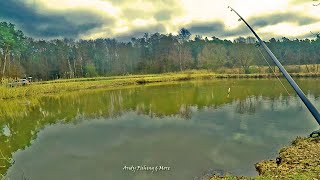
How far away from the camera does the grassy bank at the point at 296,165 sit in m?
7.92

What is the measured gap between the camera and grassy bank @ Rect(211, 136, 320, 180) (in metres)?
7.92

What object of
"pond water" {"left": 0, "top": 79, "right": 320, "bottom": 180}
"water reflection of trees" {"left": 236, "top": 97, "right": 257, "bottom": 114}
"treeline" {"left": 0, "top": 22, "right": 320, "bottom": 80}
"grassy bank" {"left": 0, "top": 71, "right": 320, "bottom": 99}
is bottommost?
"pond water" {"left": 0, "top": 79, "right": 320, "bottom": 180}

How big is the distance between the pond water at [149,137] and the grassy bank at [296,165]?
83 cm

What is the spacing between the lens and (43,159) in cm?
1327

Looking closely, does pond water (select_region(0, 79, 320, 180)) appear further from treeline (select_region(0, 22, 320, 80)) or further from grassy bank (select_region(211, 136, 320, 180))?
treeline (select_region(0, 22, 320, 80))

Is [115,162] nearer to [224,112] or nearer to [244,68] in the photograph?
[224,112]

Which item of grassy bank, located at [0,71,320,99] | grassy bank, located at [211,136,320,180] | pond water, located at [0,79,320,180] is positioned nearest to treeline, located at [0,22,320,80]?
grassy bank, located at [0,71,320,99]

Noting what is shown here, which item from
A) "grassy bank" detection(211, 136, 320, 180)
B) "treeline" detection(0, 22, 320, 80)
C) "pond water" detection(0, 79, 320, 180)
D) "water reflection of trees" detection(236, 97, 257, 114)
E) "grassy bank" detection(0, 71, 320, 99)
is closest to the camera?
"grassy bank" detection(211, 136, 320, 180)

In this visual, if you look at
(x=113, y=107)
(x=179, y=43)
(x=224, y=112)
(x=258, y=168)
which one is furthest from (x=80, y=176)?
(x=179, y=43)

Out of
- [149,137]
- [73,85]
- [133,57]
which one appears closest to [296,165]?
[149,137]

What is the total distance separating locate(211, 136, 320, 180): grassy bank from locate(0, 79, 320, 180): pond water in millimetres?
825

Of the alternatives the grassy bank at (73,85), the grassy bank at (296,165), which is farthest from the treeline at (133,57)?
the grassy bank at (296,165)

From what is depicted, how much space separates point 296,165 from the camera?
9.01 m

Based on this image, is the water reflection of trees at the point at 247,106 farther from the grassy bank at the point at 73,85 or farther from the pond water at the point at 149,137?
the grassy bank at the point at 73,85
